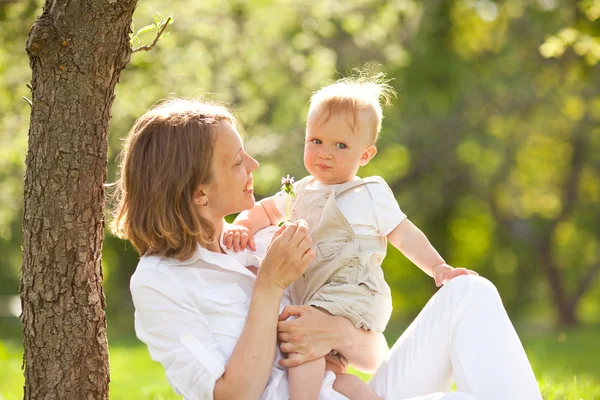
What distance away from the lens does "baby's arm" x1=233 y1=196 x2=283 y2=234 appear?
321 cm

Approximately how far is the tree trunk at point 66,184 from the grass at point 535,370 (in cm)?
164

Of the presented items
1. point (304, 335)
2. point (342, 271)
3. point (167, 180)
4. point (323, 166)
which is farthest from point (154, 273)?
point (323, 166)

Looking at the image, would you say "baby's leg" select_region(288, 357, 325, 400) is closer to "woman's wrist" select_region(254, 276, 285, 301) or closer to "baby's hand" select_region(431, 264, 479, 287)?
"woman's wrist" select_region(254, 276, 285, 301)

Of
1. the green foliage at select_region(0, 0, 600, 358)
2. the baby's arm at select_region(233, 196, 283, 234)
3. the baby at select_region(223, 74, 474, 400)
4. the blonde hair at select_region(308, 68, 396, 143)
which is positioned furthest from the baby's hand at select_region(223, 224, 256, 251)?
the green foliage at select_region(0, 0, 600, 358)

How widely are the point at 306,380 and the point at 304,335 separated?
A: 5.8 inches

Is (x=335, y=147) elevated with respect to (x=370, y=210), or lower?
elevated

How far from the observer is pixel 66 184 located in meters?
2.73

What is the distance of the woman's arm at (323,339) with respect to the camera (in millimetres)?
2621

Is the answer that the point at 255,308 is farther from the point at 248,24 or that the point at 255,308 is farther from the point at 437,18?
the point at 437,18

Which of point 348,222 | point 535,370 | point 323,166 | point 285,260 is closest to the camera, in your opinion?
point 285,260

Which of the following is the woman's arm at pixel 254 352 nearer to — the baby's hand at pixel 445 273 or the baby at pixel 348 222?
the baby at pixel 348 222

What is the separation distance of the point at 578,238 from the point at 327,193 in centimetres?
1800

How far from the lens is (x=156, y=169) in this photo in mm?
2607

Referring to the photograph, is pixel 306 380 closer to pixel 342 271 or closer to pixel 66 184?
pixel 342 271
